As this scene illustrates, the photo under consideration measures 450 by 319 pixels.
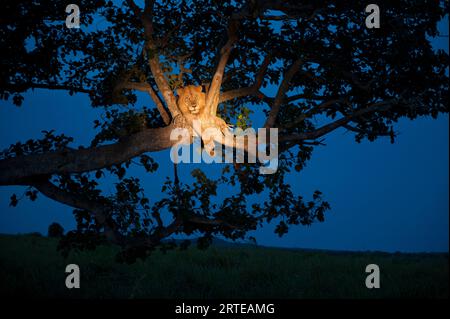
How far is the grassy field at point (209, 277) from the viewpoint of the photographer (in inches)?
484

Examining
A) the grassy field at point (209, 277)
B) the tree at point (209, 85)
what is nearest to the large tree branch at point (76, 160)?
the tree at point (209, 85)

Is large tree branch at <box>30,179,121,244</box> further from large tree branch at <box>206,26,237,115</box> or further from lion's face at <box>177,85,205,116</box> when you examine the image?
large tree branch at <box>206,26,237,115</box>

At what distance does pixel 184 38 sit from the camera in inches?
372

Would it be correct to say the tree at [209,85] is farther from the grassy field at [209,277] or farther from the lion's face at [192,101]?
the grassy field at [209,277]

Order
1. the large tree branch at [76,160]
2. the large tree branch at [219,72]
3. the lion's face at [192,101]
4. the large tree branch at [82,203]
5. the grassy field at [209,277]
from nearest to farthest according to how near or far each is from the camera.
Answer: the large tree branch at [219,72] → the lion's face at [192,101] → the large tree branch at [76,160] → the large tree branch at [82,203] → the grassy field at [209,277]

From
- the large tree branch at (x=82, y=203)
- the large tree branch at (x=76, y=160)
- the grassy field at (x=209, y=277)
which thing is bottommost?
the grassy field at (x=209, y=277)

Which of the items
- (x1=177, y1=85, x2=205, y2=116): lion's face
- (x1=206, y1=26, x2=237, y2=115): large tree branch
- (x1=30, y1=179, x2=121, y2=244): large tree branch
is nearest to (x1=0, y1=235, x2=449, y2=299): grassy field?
(x1=30, y1=179, x2=121, y2=244): large tree branch

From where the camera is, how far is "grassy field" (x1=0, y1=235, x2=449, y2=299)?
1228 centimetres

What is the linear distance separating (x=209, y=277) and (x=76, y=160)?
25.8 feet

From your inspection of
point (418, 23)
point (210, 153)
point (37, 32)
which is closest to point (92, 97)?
point (37, 32)

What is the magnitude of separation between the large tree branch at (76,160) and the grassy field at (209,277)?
13.5 feet

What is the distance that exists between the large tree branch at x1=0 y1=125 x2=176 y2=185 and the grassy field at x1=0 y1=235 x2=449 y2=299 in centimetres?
411

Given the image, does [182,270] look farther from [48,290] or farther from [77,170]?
[77,170]

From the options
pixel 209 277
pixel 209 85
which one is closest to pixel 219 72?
pixel 209 85
